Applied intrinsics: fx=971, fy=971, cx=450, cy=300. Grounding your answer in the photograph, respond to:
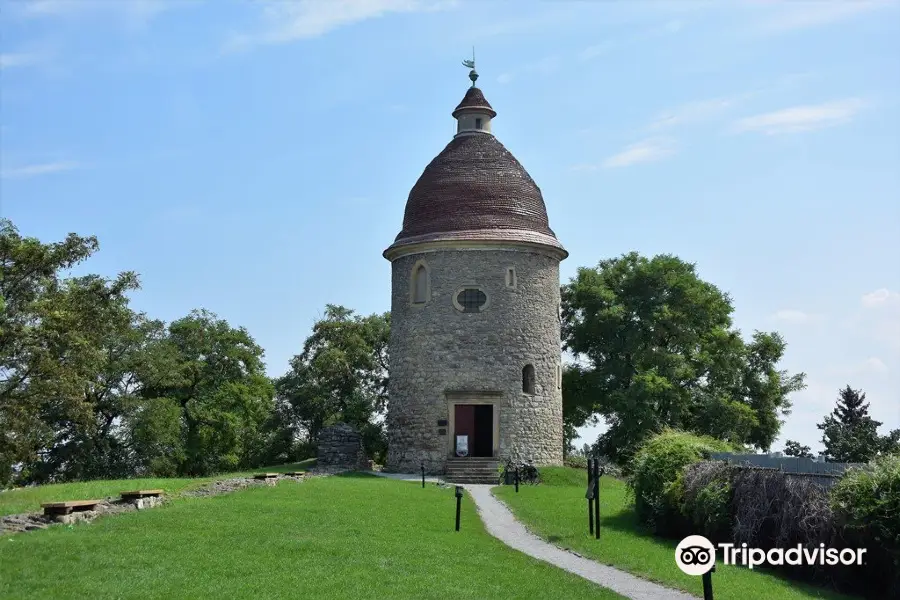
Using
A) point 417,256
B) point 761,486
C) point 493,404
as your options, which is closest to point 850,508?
point 761,486

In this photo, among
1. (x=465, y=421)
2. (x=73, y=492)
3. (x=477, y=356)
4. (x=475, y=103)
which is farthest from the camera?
(x=475, y=103)

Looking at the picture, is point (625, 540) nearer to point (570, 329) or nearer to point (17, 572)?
point (17, 572)

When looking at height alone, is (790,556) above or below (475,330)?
below

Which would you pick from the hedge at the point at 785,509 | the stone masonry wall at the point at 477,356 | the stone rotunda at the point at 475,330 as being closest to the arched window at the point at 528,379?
the stone rotunda at the point at 475,330

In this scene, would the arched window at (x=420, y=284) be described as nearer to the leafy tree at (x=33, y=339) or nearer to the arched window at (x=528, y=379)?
the arched window at (x=528, y=379)

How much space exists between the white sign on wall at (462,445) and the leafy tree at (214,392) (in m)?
12.4

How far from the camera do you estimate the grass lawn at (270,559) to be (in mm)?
11375

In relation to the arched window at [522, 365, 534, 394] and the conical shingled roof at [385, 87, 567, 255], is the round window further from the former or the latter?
the arched window at [522, 365, 534, 394]

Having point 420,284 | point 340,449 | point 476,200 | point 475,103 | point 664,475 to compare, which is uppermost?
point 475,103

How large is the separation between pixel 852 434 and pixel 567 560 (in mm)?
26070

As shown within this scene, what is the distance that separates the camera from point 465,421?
32.1 metres

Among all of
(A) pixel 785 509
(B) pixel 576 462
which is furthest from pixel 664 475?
(B) pixel 576 462

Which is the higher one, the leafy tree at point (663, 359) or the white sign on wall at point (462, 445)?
the leafy tree at point (663, 359)

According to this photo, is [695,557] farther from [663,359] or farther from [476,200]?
[663,359]
